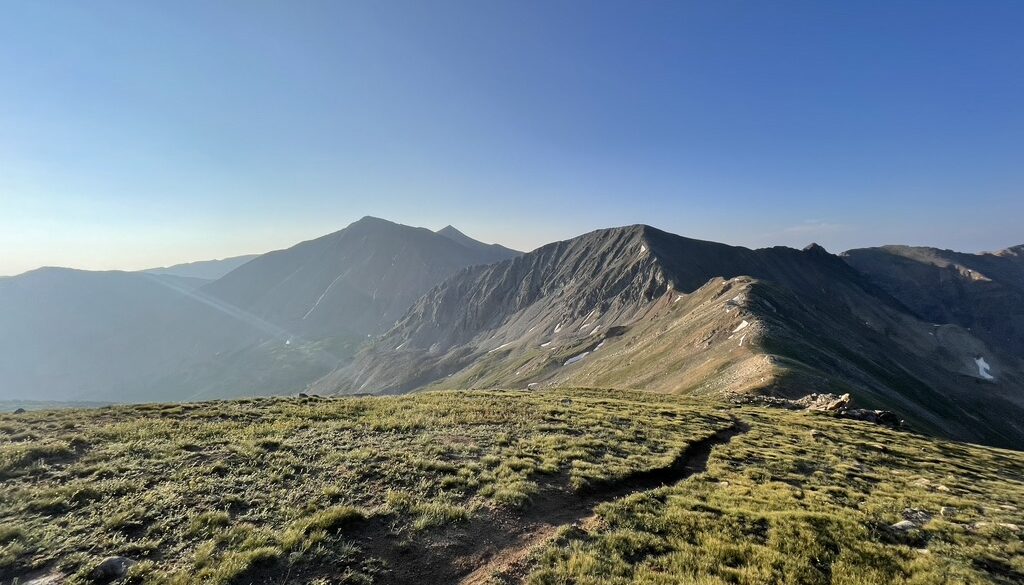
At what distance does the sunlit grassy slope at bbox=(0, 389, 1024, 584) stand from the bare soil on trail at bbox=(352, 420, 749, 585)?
0.24 feet

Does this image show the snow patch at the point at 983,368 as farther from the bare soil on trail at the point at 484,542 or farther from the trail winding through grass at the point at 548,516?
the bare soil on trail at the point at 484,542

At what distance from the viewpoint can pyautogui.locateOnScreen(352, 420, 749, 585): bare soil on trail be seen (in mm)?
10711

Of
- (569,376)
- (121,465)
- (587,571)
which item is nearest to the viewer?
(587,571)

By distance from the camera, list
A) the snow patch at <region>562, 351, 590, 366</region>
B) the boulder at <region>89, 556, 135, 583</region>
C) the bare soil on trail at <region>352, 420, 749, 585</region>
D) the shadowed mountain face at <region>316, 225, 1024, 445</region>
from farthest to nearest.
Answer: the snow patch at <region>562, 351, 590, 366</region>
the shadowed mountain face at <region>316, 225, 1024, 445</region>
the bare soil on trail at <region>352, 420, 749, 585</region>
the boulder at <region>89, 556, 135, 583</region>

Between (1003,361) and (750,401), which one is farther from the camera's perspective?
(1003,361)

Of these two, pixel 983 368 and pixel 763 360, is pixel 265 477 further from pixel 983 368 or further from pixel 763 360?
pixel 983 368

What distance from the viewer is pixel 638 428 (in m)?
26.7

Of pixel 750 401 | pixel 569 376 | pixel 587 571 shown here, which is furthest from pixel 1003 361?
pixel 587 571

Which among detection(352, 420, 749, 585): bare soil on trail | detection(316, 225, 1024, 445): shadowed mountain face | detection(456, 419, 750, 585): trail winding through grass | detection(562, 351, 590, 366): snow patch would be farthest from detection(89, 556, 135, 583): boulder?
detection(562, 351, 590, 366): snow patch

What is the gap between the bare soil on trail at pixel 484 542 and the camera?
10711mm

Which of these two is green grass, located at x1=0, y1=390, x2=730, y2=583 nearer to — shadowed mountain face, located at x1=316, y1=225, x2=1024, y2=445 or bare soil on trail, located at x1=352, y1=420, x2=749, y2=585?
bare soil on trail, located at x1=352, y1=420, x2=749, y2=585

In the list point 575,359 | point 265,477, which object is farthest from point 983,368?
point 265,477

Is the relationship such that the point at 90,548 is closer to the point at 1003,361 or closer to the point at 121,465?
the point at 121,465

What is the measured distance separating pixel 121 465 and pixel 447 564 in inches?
549
